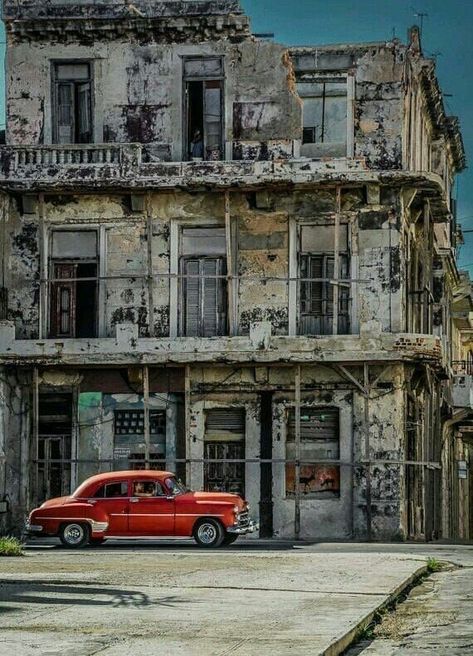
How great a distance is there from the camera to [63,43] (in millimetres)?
35000

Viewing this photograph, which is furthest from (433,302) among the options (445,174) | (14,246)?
(14,246)

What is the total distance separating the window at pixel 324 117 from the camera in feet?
112

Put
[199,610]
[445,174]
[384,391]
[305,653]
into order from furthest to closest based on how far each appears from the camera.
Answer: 1. [445,174]
2. [384,391]
3. [199,610]
4. [305,653]

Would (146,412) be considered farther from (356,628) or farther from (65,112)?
(356,628)

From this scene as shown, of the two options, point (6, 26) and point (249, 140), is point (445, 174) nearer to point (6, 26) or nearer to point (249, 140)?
point (249, 140)

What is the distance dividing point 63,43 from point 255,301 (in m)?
7.42

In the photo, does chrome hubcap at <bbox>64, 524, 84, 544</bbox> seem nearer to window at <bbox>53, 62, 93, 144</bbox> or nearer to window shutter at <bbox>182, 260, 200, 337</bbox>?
window shutter at <bbox>182, 260, 200, 337</bbox>

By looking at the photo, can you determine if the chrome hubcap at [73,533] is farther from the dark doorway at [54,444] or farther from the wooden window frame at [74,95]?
the wooden window frame at [74,95]

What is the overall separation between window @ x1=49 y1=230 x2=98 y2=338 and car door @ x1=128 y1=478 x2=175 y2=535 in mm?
7460

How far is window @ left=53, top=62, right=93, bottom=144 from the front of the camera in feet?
115

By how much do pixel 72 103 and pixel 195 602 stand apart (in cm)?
2345

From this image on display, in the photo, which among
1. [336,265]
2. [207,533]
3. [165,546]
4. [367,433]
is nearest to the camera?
[207,533]

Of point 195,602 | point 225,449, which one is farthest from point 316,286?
point 195,602

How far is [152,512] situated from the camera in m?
27.5
